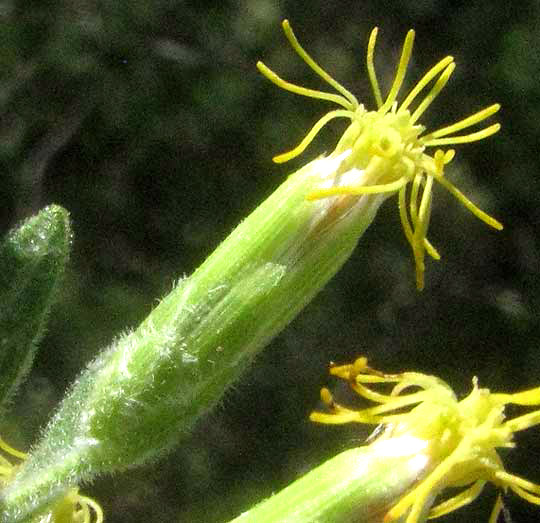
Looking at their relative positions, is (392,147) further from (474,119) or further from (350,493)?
(350,493)

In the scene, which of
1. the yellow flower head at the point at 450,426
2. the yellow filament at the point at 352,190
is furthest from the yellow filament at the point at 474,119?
the yellow flower head at the point at 450,426

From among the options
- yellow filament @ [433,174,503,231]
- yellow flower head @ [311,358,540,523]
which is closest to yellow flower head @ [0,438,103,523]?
yellow flower head @ [311,358,540,523]

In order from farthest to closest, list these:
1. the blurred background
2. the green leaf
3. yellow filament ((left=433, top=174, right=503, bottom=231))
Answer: the blurred background → yellow filament ((left=433, top=174, right=503, bottom=231)) → the green leaf

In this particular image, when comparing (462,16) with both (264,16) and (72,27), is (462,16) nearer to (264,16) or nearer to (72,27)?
(264,16)

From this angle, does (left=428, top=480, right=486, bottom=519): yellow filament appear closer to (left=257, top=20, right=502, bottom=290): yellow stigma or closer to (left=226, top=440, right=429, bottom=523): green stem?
(left=226, top=440, right=429, bottom=523): green stem

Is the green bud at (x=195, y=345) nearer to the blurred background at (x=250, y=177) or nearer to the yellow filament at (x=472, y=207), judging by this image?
the yellow filament at (x=472, y=207)
